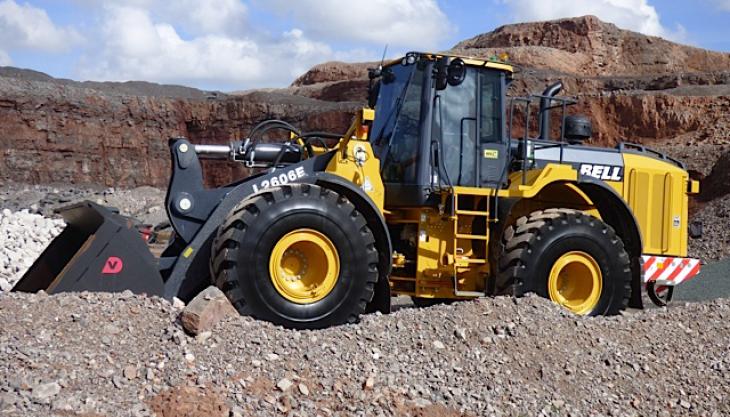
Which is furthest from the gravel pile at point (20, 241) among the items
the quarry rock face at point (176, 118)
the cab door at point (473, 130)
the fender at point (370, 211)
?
the quarry rock face at point (176, 118)

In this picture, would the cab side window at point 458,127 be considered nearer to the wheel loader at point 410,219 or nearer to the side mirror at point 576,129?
the wheel loader at point 410,219

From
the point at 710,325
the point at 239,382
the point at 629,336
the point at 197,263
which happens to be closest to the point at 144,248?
the point at 197,263

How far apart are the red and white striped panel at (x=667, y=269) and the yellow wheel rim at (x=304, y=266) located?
3742 millimetres

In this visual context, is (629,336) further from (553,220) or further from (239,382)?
(239,382)

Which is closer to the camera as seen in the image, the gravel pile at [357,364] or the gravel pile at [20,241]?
the gravel pile at [357,364]

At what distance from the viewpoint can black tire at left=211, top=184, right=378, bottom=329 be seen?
20.5 feet

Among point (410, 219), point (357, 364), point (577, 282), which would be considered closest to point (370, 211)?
point (410, 219)

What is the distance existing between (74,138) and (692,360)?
29.4 meters

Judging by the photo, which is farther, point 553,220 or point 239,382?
point 553,220

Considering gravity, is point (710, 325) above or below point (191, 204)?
below

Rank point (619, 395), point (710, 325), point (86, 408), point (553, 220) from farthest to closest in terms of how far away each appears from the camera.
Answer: point (553, 220) → point (710, 325) → point (619, 395) → point (86, 408)

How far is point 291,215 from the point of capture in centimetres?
645

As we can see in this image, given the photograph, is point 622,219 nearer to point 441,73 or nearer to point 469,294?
point 469,294

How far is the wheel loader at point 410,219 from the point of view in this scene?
251 inches
